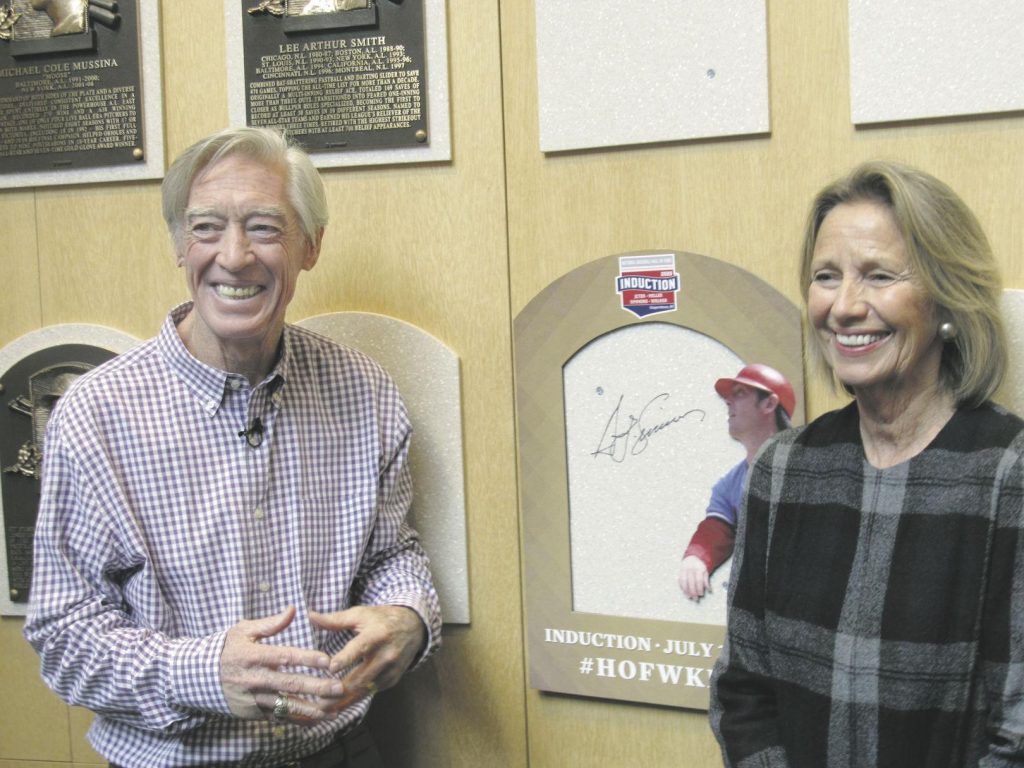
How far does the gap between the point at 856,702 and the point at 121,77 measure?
72.6 inches

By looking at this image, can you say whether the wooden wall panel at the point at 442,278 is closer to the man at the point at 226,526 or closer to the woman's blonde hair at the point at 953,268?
the man at the point at 226,526

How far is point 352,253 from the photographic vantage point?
2.17 metres

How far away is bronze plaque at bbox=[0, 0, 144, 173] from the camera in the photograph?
2.26 meters

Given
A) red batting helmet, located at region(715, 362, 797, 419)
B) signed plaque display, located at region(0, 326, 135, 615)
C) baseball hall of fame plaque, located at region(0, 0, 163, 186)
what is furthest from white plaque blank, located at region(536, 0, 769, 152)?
signed plaque display, located at region(0, 326, 135, 615)

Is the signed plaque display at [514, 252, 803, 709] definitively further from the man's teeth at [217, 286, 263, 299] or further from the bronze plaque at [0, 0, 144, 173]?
the bronze plaque at [0, 0, 144, 173]

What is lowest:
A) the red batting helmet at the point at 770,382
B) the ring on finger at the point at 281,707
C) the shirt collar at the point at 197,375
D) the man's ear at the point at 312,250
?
the ring on finger at the point at 281,707

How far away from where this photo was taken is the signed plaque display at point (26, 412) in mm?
2320

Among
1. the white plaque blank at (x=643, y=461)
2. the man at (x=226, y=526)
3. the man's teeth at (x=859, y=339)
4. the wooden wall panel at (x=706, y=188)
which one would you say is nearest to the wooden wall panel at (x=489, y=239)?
the wooden wall panel at (x=706, y=188)

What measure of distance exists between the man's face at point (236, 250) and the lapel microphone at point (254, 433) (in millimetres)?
131

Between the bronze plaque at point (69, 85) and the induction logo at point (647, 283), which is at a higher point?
the bronze plaque at point (69, 85)

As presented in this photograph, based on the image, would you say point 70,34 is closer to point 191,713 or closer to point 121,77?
point 121,77

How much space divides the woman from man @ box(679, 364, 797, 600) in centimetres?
38

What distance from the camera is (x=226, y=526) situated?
5.81 feet

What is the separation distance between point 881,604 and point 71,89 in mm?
1901
